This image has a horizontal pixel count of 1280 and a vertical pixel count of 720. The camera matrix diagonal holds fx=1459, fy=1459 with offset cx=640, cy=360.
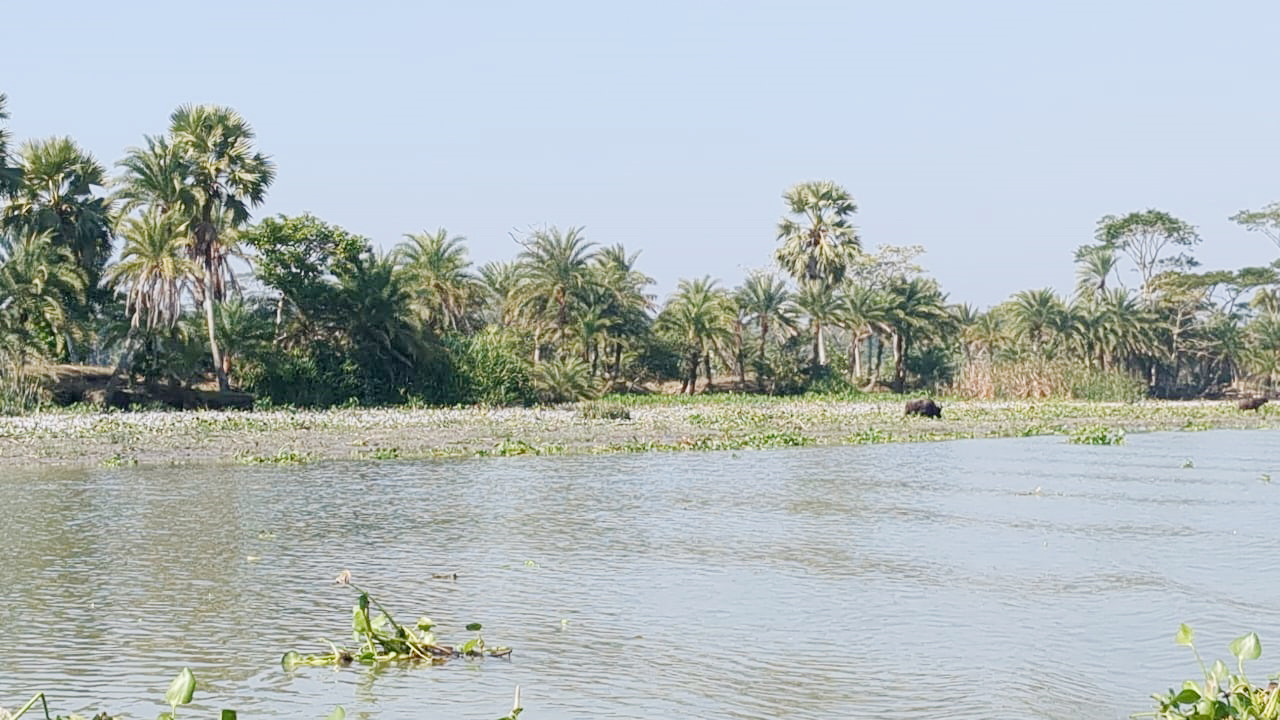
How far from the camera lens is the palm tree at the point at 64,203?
46281 millimetres

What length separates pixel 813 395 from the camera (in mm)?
63969

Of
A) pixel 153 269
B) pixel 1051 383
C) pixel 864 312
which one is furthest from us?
pixel 864 312

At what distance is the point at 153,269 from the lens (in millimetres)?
41531

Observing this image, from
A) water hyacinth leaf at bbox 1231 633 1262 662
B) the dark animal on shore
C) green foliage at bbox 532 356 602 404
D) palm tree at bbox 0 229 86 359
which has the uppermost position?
palm tree at bbox 0 229 86 359

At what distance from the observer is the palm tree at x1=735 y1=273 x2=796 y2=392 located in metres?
68.4

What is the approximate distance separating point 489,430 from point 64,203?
70.8 ft

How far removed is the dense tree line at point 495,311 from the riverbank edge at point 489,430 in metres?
3.45

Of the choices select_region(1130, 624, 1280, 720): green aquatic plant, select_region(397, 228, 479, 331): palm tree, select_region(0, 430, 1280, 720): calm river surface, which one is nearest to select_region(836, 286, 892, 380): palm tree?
select_region(397, 228, 479, 331): palm tree

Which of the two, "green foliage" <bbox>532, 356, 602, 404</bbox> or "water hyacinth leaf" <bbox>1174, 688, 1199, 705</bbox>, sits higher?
"green foliage" <bbox>532, 356, 602, 404</bbox>

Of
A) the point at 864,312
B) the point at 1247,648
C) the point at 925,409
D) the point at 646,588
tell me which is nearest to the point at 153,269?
the point at 925,409

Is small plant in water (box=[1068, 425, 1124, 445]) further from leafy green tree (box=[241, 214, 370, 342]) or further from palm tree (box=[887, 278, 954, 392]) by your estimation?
palm tree (box=[887, 278, 954, 392])

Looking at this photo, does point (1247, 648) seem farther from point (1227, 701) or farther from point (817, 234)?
point (817, 234)

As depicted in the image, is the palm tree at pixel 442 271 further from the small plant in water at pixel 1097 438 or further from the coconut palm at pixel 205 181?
the small plant in water at pixel 1097 438

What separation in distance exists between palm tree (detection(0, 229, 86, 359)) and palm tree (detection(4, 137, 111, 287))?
85.2 inches
